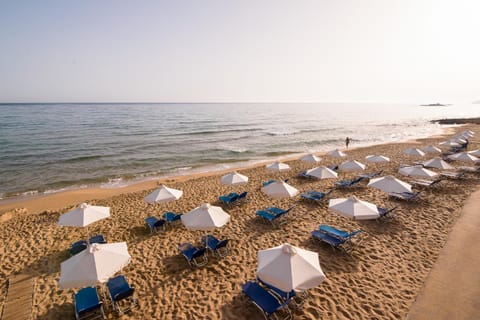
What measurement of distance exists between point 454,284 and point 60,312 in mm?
9870

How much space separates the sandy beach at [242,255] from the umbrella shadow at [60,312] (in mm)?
25

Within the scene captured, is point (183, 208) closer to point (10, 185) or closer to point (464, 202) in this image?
point (464, 202)

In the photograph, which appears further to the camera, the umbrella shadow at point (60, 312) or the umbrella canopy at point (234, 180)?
the umbrella canopy at point (234, 180)

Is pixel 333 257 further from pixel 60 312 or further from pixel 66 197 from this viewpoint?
pixel 66 197

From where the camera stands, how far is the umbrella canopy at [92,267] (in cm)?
477

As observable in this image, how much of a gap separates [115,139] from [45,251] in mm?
29265

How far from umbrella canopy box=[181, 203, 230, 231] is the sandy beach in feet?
4.18

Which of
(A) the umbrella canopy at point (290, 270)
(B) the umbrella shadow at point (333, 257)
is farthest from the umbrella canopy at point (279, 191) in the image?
(A) the umbrella canopy at point (290, 270)

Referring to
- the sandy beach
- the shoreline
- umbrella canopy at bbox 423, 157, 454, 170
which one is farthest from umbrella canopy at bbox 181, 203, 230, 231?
umbrella canopy at bbox 423, 157, 454, 170

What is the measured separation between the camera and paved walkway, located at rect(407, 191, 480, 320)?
505 centimetres

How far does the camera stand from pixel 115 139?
33.9 m

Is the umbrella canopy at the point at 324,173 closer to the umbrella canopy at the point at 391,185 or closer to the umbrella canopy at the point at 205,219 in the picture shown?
the umbrella canopy at the point at 391,185

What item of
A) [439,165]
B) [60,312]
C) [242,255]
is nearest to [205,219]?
[242,255]

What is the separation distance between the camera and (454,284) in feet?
19.1
